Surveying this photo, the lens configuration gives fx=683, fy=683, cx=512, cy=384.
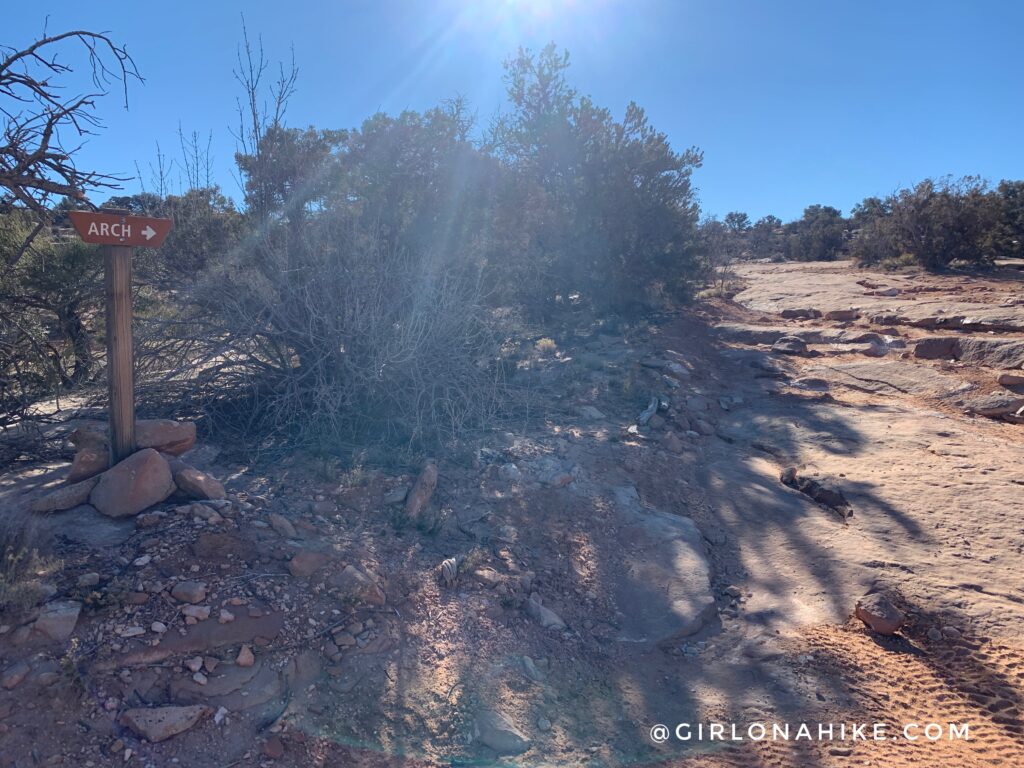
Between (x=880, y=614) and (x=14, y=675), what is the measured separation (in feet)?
15.4

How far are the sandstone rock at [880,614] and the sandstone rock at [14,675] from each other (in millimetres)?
4613

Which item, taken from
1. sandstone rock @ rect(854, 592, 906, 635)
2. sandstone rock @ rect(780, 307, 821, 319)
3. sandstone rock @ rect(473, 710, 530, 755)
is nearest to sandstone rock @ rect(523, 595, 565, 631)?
sandstone rock @ rect(473, 710, 530, 755)

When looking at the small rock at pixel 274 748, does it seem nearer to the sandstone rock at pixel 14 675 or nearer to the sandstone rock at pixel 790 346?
the sandstone rock at pixel 14 675

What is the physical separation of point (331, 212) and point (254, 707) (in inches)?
286

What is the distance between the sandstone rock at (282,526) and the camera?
4.40m

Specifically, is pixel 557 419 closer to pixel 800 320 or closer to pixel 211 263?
pixel 211 263

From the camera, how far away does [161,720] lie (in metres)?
3.04

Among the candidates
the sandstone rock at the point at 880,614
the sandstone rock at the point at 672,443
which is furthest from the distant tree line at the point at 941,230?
the sandstone rock at the point at 880,614

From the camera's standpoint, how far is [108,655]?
127 inches

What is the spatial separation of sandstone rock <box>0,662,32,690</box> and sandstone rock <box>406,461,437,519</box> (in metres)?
2.51

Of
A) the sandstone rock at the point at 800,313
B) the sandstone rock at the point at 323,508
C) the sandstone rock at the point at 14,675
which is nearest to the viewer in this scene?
the sandstone rock at the point at 14,675

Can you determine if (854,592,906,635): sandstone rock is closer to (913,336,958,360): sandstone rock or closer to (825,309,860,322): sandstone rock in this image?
(913,336,958,360): sandstone rock

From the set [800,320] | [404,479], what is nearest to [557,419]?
[404,479]

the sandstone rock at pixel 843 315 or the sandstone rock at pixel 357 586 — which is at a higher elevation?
the sandstone rock at pixel 843 315
